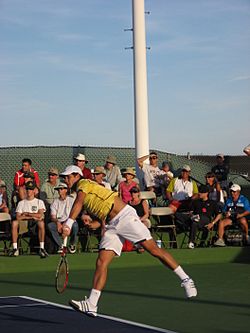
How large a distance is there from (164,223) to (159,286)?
5.46 m

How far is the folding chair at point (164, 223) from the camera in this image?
1812cm

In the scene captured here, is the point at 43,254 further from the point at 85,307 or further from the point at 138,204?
the point at 85,307

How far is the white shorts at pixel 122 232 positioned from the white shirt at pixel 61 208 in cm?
684

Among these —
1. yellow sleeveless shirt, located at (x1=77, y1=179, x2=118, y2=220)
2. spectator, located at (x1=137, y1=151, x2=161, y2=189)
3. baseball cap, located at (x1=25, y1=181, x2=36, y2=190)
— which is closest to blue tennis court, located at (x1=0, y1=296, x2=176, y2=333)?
yellow sleeveless shirt, located at (x1=77, y1=179, x2=118, y2=220)

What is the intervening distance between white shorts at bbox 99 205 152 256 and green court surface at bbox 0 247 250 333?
33.2 inches

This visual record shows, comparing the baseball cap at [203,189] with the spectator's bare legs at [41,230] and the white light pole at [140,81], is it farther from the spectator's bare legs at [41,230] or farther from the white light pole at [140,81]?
the spectator's bare legs at [41,230]

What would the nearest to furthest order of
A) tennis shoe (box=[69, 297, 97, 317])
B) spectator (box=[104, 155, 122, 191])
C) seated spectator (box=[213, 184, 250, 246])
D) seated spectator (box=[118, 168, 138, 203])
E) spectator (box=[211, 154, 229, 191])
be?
tennis shoe (box=[69, 297, 97, 317]) → seated spectator (box=[118, 168, 138, 203]) → seated spectator (box=[213, 184, 250, 246]) → spectator (box=[104, 155, 122, 191]) → spectator (box=[211, 154, 229, 191])

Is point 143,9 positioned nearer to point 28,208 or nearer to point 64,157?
point 64,157

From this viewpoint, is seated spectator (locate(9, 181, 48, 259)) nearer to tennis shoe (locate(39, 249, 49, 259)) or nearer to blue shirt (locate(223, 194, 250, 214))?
tennis shoe (locate(39, 249, 49, 259))

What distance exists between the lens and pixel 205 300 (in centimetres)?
1139

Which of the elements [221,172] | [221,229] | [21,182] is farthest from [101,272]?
[221,172]

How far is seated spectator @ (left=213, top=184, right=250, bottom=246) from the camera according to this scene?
1823 centimetres

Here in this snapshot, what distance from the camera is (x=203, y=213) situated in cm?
1841

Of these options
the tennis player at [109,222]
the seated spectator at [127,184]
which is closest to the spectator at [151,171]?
the seated spectator at [127,184]
